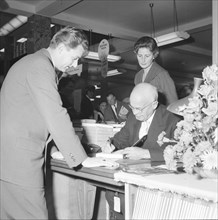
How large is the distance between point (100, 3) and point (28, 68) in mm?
4980

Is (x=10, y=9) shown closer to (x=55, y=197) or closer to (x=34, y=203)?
(x=55, y=197)

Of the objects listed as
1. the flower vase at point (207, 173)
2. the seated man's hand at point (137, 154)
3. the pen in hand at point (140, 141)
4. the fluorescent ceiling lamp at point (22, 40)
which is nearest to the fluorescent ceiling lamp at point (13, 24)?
the fluorescent ceiling lamp at point (22, 40)

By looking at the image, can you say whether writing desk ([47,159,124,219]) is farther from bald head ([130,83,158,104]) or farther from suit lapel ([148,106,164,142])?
bald head ([130,83,158,104])

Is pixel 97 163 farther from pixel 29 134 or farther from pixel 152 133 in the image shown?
pixel 152 133

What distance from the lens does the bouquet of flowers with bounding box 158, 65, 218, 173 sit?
128 centimetres

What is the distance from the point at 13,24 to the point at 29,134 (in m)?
6.13

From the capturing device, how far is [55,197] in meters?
2.37

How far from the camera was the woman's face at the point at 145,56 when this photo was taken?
2.85 m

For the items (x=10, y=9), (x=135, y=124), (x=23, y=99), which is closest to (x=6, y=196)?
(x=23, y=99)

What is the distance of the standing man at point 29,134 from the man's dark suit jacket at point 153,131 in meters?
0.55

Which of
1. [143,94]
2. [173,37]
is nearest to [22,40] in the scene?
[173,37]

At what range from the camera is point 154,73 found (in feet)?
9.50

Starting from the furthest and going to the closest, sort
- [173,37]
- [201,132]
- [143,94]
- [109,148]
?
[173,37] → [109,148] → [143,94] → [201,132]

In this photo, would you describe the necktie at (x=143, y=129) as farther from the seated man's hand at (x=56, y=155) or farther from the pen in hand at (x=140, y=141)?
the seated man's hand at (x=56, y=155)
